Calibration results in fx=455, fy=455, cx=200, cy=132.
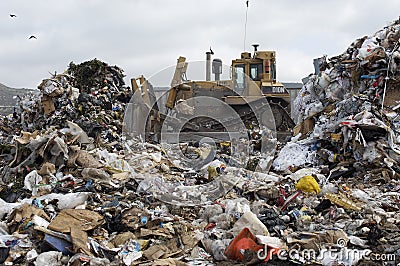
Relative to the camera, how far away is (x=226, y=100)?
41.0 ft

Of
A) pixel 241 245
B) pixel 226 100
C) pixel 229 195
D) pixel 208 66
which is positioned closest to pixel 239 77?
pixel 226 100

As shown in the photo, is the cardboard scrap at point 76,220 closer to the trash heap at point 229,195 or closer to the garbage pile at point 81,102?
the trash heap at point 229,195

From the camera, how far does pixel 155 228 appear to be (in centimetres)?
396

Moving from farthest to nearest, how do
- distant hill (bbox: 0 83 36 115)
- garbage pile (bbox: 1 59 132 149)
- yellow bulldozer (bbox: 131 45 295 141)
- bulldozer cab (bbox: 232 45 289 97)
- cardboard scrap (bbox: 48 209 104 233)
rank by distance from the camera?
distant hill (bbox: 0 83 36 115), bulldozer cab (bbox: 232 45 289 97), yellow bulldozer (bbox: 131 45 295 141), garbage pile (bbox: 1 59 132 149), cardboard scrap (bbox: 48 209 104 233)

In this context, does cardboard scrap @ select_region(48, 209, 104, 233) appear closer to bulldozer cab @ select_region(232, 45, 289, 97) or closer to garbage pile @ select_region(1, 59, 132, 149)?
garbage pile @ select_region(1, 59, 132, 149)

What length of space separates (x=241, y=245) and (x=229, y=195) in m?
1.90

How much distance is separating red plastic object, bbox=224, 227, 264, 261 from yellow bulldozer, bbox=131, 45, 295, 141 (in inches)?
303

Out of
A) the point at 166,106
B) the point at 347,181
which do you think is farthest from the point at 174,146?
the point at 347,181

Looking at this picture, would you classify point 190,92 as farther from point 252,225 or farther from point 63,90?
point 252,225

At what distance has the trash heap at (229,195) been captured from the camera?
11.2ft

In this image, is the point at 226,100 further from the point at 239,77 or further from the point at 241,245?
the point at 241,245

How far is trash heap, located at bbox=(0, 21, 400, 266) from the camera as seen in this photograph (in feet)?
11.2

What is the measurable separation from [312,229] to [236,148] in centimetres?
562

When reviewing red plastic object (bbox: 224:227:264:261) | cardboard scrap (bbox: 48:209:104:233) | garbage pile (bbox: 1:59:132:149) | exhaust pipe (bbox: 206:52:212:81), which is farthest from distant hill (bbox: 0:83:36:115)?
red plastic object (bbox: 224:227:264:261)
